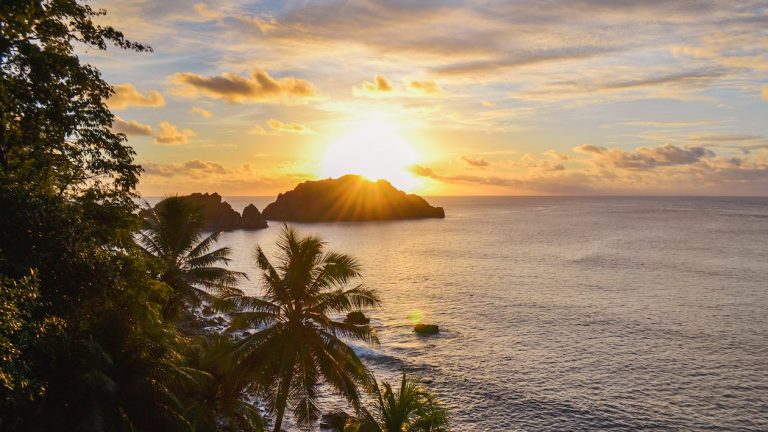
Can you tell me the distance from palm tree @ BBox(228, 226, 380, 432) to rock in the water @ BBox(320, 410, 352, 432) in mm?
14132

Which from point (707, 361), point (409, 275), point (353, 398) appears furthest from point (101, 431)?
point (409, 275)

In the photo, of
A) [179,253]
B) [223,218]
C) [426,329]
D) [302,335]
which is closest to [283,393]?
[302,335]

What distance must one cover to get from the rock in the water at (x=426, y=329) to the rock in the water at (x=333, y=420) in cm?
2141

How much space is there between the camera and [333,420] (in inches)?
1428

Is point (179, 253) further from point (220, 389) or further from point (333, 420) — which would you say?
point (333, 420)

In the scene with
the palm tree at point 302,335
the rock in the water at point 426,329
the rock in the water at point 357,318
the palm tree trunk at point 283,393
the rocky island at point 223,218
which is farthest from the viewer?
the rocky island at point 223,218

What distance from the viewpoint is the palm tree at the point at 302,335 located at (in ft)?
68.8

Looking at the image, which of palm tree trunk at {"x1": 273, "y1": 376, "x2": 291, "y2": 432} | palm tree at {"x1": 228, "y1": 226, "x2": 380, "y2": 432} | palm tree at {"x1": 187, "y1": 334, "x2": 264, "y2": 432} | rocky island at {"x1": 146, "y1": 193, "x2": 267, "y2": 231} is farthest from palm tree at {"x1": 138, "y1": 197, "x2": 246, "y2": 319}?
rocky island at {"x1": 146, "y1": 193, "x2": 267, "y2": 231}

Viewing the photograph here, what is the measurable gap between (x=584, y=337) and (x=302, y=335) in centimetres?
4306

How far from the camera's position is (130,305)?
17.7 meters

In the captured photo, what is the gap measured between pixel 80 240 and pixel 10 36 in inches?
274

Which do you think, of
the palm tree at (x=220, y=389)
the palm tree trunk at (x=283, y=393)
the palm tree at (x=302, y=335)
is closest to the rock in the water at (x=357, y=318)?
the palm tree at (x=220, y=389)

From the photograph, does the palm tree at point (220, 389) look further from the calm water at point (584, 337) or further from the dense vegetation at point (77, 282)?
the calm water at point (584, 337)

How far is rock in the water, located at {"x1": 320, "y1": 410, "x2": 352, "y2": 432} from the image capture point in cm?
3516
